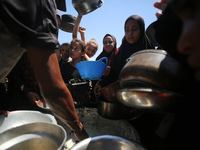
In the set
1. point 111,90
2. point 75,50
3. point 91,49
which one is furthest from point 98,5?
point 111,90

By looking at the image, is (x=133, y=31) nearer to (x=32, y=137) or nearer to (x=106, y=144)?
(x=106, y=144)

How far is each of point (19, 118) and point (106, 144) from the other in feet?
2.36

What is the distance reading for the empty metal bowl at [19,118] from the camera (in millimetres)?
793

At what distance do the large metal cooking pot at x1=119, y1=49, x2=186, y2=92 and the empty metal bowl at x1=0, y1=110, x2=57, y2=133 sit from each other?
64 cm

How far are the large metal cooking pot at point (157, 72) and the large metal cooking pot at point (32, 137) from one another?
1.55 feet

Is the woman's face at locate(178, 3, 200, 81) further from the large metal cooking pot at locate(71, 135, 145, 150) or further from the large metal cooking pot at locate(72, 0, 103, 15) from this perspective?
the large metal cooking pot at locate(72, 0, 103, 15)

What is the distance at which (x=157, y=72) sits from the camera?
1.65ft

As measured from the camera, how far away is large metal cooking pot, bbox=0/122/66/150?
1.89 feet

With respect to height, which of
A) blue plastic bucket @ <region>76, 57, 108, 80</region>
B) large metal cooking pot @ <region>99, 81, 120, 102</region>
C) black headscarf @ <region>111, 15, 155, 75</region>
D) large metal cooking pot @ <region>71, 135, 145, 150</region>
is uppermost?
black headscarf @ <region>111, 15, 155, 75</region>

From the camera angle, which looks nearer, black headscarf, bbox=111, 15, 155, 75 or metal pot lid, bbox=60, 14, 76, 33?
black headscarf, bbox=111, 15, 155, 75

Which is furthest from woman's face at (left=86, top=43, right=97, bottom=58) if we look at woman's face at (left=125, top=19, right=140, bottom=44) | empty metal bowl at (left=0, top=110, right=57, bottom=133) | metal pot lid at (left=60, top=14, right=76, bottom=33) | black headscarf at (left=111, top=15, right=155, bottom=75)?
empty metal bowl at (left=0, top=110, right=57, bottom=133)

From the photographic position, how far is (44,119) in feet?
2.81

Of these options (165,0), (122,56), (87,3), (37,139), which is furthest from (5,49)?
(87,3)

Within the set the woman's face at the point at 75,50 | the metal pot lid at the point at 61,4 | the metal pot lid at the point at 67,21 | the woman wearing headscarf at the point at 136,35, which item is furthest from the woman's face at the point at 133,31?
the metal pot lid at the point at 67,21
